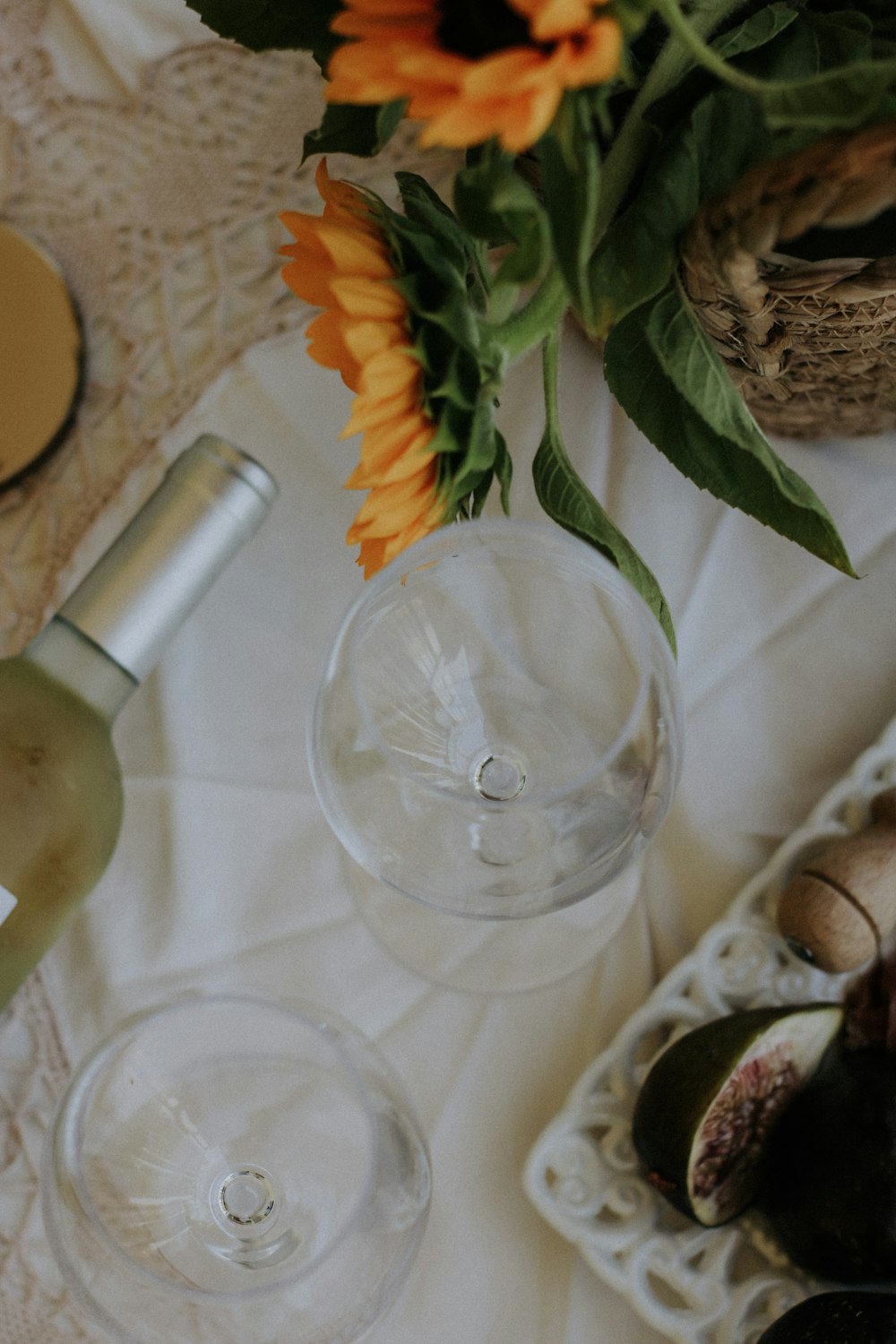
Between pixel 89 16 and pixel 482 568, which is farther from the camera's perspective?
pixel 89 16

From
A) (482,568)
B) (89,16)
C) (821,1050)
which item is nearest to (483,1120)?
(821,1050)

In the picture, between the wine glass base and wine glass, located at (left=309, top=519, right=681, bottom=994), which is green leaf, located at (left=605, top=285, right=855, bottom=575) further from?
the wine glass base

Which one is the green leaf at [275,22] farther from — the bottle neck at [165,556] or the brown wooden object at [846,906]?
the brown wooden object at [846,906]

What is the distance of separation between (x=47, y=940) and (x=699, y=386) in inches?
13.8

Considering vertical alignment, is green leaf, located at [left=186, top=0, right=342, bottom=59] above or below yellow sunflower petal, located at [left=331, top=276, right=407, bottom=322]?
above

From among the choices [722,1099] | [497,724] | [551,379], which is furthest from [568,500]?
[722,1099]

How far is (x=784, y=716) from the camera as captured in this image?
0.52 metres

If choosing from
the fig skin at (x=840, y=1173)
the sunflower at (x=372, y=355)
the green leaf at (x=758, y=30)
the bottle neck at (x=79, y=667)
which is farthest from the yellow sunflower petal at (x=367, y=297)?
the fig skin at (x=840, y=1173)

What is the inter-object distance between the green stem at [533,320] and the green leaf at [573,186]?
1.3 inches

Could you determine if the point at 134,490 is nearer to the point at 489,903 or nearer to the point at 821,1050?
the point at 489,903

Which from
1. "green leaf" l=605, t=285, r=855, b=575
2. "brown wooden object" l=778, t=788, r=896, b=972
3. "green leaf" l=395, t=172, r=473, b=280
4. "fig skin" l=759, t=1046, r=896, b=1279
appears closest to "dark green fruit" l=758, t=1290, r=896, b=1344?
"fig skin" l=759, t=1046, r=896, b=1279

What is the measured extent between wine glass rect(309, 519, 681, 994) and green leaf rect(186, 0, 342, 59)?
0.46 ft

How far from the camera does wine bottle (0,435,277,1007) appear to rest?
39 centimetres

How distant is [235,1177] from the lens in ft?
1.47
